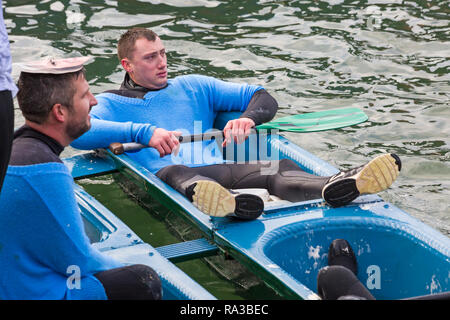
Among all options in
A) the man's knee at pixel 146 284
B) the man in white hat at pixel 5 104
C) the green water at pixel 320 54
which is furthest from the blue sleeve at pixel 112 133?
the man in white hat at pixel 5 104

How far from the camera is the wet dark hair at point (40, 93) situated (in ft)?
7.24

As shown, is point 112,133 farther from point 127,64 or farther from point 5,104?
point 5,104

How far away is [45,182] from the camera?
2.09 meters

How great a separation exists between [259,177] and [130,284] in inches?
56.6

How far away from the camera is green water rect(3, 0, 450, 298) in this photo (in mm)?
4820

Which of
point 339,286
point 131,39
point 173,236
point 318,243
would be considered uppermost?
point 131,39

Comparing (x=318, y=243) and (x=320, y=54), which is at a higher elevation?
(x=320, y=54)

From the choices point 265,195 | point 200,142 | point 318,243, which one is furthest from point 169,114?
point 318,243

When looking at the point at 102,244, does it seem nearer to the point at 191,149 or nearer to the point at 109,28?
the point at 191,149

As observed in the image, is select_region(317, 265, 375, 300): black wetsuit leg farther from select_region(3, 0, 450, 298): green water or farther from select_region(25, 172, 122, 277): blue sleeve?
select_region(3, 0, 450, 298): green water

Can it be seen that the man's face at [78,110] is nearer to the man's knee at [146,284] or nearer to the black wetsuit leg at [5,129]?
the black wetsuit leg at [5,129]

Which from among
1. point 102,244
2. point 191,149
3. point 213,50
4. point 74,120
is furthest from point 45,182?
point 213,50

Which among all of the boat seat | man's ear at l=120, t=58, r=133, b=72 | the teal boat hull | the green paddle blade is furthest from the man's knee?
man's ear at l=120, t=58, r=133, b=72

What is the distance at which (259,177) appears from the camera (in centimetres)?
359
